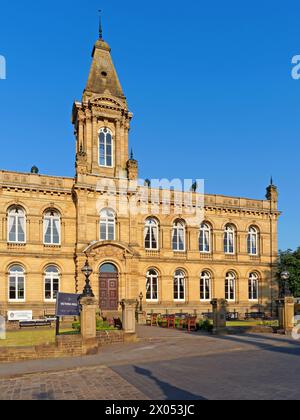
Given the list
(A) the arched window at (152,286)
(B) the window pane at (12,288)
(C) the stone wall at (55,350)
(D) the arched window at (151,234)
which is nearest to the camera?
(C) the stone wall at (55,350)

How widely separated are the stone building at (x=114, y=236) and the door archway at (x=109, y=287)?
0.26ft

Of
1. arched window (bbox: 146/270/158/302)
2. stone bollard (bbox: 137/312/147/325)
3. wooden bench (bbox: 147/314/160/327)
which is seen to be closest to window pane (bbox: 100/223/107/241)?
arched window (bbox: 146/270/158/302)

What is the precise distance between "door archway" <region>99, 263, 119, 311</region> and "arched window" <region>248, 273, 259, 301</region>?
13.8 metres

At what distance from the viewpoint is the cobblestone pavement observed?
383 inches

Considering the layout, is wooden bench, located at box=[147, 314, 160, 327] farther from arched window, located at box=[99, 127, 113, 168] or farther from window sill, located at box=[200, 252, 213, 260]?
arched window, located at box=[99, 127, 113, 168]

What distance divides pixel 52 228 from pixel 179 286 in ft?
39.9

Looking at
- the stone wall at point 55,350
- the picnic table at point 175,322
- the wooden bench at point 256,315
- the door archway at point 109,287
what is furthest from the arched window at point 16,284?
the wooden bench at point 256,315

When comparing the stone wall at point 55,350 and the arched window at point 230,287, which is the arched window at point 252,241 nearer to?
the arched window at point 230,287

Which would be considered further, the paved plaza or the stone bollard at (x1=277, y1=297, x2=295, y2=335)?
the stone bollard at (x1=277, y1=297, x2=295, y2=335)

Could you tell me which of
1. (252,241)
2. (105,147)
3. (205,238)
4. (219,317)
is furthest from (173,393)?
(252,241)

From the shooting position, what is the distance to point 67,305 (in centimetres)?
1775

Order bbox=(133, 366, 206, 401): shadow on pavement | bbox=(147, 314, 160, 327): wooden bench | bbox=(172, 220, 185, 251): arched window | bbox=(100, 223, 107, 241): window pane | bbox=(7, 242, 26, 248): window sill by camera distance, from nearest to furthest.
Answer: bbox=(133, 366, 206, 401): shadow on pavement < bbox=(147, 314, 160, 327): wooden bench < bbox=(7, 242, 26, 248): window sill < bbox=(100, 223, 107, 241): window pane < bbox=(172, 220, 185, 251): arched window

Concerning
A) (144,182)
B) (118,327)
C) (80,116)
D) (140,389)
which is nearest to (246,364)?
(140,389)

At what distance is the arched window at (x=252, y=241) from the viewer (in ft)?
129
